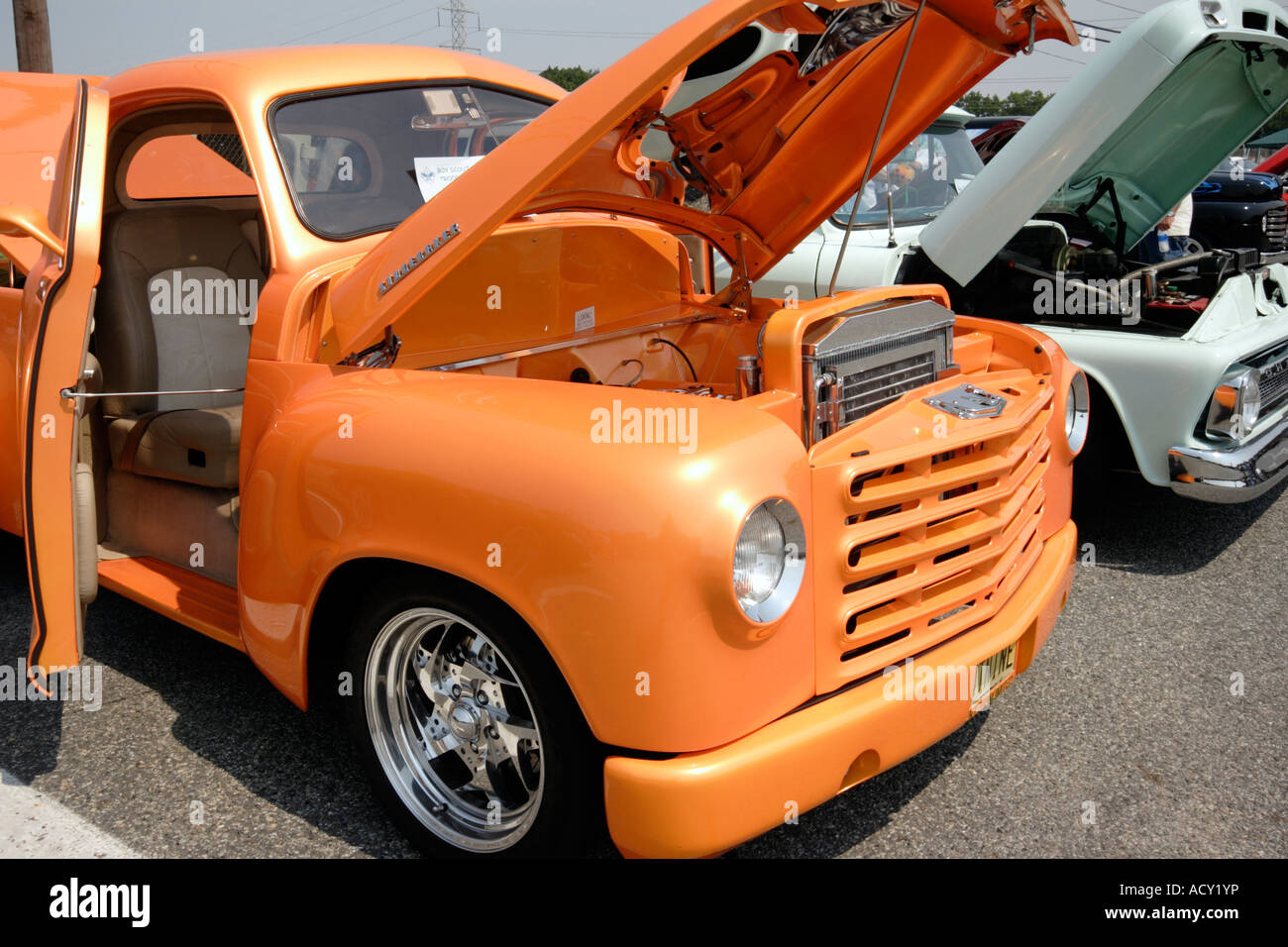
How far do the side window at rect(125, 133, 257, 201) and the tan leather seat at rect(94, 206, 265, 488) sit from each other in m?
0.11

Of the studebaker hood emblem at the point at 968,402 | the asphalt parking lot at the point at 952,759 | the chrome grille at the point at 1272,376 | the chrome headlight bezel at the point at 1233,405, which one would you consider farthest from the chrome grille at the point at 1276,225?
the studebaker hood emblem at the point at 968,402

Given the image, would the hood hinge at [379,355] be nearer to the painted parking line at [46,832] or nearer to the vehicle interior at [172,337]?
the vehicle interior at [172,337]

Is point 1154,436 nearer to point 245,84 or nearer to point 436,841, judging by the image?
point 436,841

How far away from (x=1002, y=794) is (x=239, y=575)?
214 cm

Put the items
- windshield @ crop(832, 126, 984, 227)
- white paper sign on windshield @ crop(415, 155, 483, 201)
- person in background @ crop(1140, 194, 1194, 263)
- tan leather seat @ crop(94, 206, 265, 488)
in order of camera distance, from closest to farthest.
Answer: white paper sign on windshield @ crop(415, 155, 483, 201) → tan leather seat @ crop(94, 206, 265, 488) → person in background @ crop(1140, 194, 1194, 263) → windshield @ crop(832, 126, 984, 227)

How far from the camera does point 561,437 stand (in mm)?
2076

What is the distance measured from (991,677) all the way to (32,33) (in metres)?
11.8

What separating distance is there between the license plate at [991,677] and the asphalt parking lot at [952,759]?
41 cm

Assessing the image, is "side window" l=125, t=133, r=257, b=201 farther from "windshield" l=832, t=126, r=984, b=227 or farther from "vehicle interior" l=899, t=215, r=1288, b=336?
"windshield" l=832, t=126, r=984, b=227

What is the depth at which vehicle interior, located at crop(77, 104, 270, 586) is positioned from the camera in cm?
343

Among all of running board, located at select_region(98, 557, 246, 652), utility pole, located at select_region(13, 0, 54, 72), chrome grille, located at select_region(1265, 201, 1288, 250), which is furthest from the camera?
utility pole, located at select_region(13, 0, 54, 72)

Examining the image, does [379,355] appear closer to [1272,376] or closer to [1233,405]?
[1233,405]

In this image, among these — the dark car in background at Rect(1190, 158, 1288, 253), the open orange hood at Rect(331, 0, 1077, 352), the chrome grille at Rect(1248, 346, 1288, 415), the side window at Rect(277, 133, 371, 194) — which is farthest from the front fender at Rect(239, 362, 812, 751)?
the dark car in background at Rect(1190, 158, 1288, 253)
